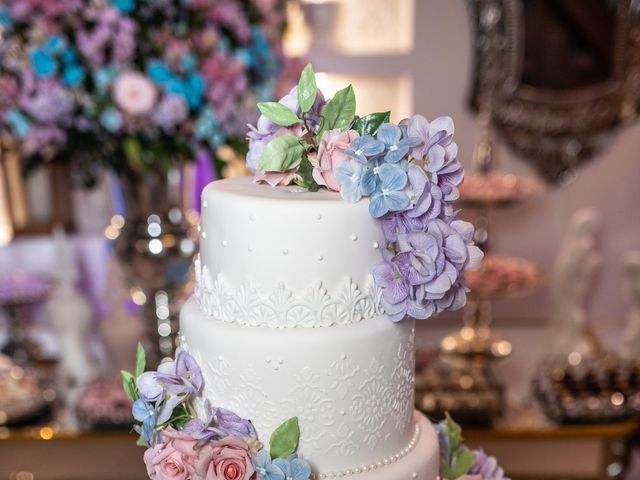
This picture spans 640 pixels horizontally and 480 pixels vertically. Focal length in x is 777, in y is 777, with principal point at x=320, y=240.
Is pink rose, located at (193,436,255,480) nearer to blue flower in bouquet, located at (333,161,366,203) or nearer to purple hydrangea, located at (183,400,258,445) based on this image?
purple hydrangea, located at (183,400,258,445)

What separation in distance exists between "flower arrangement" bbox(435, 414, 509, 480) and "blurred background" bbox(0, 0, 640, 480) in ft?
3.10

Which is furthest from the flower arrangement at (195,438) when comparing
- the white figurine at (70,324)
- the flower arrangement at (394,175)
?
the white figurine at (70,324)

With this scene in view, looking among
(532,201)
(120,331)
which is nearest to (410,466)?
(120,331)

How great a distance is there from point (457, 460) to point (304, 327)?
0.41m

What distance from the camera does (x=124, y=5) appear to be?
1.84 m

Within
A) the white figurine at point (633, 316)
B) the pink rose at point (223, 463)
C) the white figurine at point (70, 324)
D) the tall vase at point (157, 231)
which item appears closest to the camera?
the pink rose at point (223, 463)

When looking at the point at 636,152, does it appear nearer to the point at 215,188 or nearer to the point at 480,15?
the point at 480,15

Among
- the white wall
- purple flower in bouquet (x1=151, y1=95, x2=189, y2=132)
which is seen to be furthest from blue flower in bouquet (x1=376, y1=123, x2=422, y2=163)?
the white wall

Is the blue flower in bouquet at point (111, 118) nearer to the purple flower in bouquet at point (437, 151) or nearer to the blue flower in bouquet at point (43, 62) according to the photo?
the blue flower in bouquet at point (43, 62)

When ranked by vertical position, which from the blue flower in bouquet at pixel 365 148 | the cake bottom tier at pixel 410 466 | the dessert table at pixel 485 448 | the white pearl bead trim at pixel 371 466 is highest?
the blue flower in bouquet at pixel 365 148

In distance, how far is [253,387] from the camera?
1.04 meters

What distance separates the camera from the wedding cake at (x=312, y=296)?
99cm

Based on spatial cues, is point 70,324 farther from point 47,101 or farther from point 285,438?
point 285,438

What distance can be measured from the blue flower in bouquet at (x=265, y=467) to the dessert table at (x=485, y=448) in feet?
4.39
